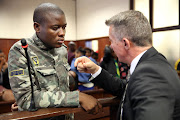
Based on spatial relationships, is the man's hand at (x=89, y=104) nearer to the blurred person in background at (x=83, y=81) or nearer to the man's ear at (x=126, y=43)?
the man's ear at (x=126, y=43)

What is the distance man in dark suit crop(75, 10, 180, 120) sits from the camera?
77 cm

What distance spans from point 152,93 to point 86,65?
0.71m

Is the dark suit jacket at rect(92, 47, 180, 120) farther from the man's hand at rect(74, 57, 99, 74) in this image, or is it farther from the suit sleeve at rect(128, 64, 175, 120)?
the man's hand at rect(74, 57, 99, 74)

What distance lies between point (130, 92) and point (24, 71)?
0.69m

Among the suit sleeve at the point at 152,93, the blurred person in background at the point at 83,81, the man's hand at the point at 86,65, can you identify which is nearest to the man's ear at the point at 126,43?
the suit sleeve at the point at 152,93

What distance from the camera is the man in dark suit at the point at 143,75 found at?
2.51ft

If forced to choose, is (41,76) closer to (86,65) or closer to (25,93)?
(25,93)

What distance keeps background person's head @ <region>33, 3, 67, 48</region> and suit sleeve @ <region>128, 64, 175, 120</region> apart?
26.4 inches

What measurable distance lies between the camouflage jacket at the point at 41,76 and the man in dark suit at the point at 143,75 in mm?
406

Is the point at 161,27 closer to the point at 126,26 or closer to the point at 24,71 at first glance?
the point at 126,26

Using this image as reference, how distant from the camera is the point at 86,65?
1.40 meters

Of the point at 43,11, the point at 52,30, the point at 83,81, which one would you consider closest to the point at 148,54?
the point at 52,30

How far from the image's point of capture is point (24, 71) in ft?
3.65

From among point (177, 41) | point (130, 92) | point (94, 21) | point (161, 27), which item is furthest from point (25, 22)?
point (130, 92)
